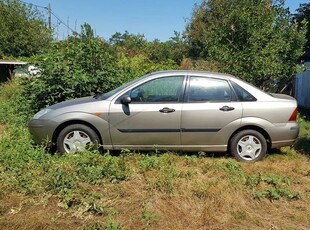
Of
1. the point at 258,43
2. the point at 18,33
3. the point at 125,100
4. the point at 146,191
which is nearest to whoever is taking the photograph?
the point at 146,191

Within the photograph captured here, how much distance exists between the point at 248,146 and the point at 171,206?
8.03 feet

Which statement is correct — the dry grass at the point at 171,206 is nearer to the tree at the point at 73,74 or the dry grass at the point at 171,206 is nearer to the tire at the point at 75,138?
the tire at the point at 75,138

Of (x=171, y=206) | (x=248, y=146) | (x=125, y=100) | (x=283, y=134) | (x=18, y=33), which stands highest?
(x=18, y=33)

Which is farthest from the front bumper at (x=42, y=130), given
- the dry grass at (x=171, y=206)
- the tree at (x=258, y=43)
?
the tree at (x=258, y=43)

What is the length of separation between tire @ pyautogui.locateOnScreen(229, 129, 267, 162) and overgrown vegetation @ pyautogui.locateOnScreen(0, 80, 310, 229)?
25 cm

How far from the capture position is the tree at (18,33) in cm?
2461

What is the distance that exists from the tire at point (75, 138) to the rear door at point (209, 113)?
5.11ft

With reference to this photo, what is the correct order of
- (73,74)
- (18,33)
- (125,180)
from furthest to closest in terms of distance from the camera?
(18,33)
(73,74)
(125,180)

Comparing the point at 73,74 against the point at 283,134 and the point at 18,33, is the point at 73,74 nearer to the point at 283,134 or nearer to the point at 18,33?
the point at 283,134

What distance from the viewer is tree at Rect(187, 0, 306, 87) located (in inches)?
369

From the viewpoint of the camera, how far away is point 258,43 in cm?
952

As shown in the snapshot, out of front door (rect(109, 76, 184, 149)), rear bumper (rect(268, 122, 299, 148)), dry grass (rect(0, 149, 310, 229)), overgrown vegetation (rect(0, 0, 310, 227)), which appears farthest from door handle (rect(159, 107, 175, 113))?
rear bumper (rect(268, 122, 299, 148))

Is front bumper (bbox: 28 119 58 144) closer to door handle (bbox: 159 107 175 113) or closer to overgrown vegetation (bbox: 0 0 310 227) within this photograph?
overgrown vegetation (bbox: 0 0 310 227)

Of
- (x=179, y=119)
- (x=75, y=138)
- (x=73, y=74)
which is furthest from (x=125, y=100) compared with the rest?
(x=73, y=74)
